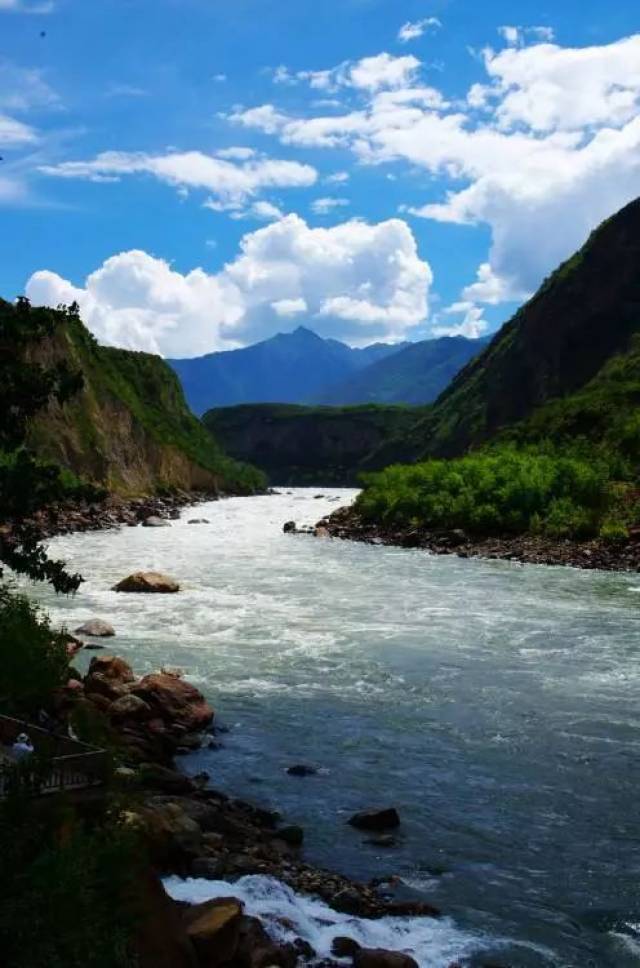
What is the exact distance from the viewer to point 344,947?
9.13 m

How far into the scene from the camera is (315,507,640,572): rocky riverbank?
4312cm

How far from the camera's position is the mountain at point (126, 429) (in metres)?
82.6

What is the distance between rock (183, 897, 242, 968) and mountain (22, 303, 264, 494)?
152 feet

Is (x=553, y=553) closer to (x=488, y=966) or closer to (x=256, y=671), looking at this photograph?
(x=256, y=671)

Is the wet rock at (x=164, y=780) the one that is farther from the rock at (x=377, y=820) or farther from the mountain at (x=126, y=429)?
the mountain at (x=126, y=429)

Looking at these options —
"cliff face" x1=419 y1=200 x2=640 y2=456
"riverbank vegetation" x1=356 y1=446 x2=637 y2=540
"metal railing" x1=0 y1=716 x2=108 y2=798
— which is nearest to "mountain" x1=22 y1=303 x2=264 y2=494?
"riverbank vegetation" x1=356 y1=446 x2=637 y2=540

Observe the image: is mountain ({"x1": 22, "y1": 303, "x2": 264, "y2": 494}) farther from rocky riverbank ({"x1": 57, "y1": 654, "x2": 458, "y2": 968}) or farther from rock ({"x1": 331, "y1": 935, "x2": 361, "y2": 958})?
rock ({"x1": 331, "y1": 935, "x2": 361, "y2": 958})

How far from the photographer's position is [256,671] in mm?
21031

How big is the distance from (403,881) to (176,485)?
106m

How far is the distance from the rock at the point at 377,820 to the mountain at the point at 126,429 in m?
43.6

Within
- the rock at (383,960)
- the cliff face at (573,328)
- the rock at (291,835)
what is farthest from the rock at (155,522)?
the cliff face at (573,328)

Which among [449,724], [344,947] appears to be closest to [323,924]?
[344,947]

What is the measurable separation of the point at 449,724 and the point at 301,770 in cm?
360

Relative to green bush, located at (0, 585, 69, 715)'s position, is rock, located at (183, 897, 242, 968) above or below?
below
